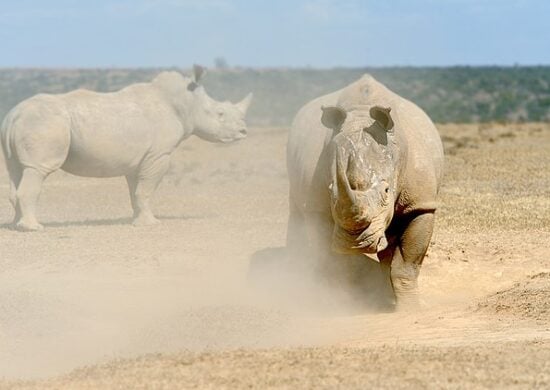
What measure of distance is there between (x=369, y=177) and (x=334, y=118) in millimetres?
814

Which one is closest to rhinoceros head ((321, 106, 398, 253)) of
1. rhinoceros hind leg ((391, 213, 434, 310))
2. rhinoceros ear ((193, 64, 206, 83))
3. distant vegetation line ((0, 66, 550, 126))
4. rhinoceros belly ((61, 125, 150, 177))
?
rhinoceros hind leg ((391, 213, 434, 310))

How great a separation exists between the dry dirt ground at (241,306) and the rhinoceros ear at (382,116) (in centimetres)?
147

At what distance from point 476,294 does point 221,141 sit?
6.61m

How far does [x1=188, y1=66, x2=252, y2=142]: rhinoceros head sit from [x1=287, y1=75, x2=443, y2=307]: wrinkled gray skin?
5786mm

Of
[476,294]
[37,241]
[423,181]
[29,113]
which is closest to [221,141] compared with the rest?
[29,113]

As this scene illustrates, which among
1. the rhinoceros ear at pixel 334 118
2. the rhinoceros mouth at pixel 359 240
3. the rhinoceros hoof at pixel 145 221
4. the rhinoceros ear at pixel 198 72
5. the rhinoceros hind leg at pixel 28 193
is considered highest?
the rhinoceros ear at pixel 334 118

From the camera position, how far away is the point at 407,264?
399 inches

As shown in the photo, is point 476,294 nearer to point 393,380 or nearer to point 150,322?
point 150,322

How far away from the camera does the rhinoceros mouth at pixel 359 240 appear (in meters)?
8.67

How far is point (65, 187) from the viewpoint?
20453 millimetres

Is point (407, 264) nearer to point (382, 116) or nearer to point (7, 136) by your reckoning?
point (382, 116)

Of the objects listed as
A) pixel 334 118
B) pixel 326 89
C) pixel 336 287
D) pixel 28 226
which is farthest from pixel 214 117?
pixel 326 89

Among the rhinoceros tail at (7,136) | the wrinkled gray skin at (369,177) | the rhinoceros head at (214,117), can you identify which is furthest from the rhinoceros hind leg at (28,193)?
the wrinkled gray skin at (369,177)

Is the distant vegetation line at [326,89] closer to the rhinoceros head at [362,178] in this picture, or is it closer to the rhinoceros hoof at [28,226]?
the rhinoceros hoof at [28,226]
